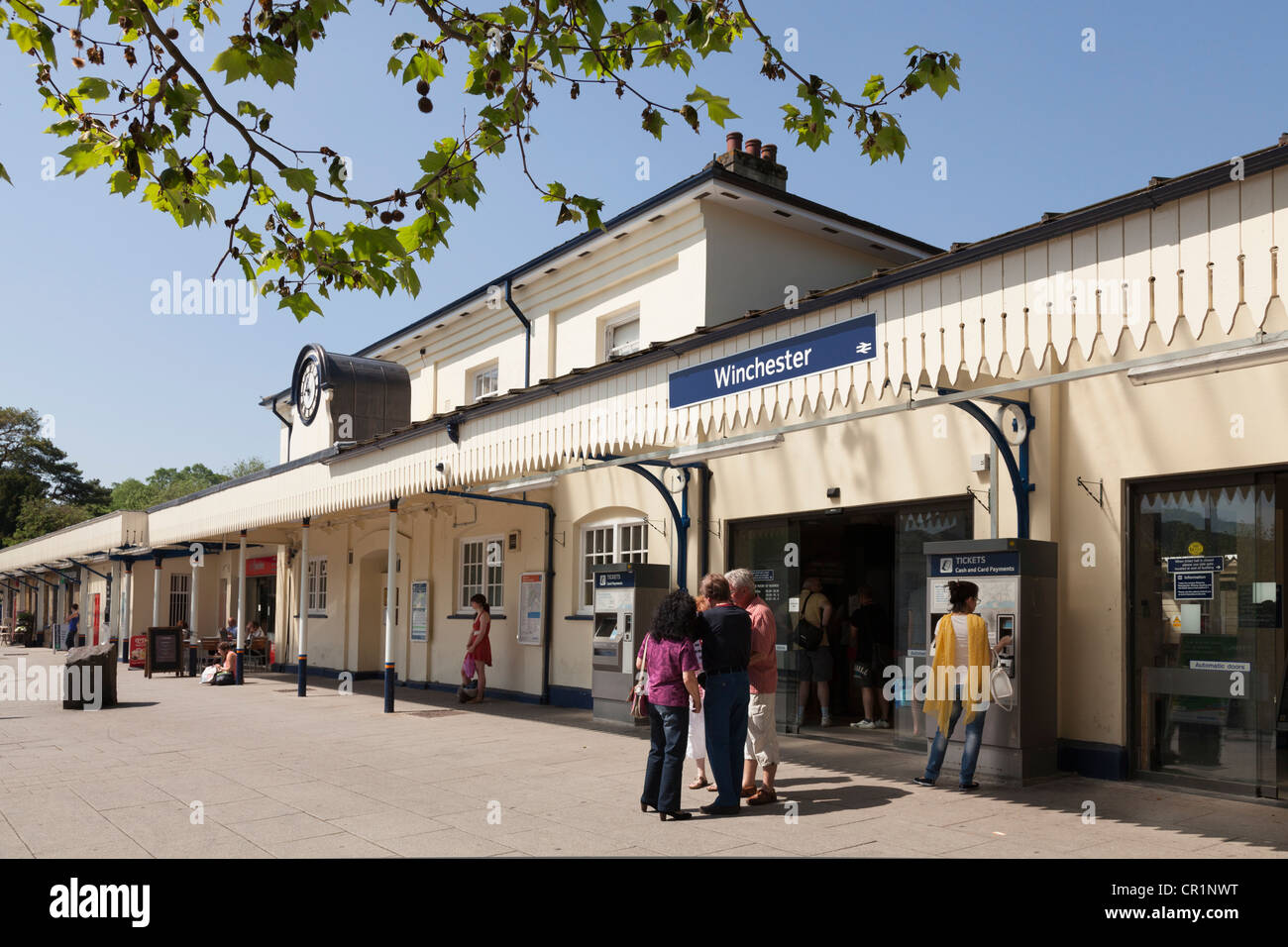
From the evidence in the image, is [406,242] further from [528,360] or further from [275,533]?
[275,533]

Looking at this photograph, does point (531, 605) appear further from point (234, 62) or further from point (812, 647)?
point (234, 62)

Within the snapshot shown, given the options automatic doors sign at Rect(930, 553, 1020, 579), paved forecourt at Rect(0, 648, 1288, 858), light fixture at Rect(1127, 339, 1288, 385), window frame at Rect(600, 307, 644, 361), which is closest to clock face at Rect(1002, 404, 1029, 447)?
automatic doors sign at Rect(930, 553, 1020, 579)

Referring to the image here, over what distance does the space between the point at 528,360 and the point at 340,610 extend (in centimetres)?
804

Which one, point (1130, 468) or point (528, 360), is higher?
point (528, 360)

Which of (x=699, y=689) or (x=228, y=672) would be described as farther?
(x=228, y=672)

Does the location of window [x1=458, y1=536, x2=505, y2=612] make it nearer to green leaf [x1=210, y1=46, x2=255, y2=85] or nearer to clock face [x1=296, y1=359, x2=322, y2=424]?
clock face [x1=296, y1=359, x2=322, y2=424]

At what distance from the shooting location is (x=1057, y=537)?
8.98 m

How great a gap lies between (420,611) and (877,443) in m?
10.4

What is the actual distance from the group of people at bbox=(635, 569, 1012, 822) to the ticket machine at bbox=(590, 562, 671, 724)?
3.91 m

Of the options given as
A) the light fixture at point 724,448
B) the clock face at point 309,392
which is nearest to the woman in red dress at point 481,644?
the light fixture at point 724,448

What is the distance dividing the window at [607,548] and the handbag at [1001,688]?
5947mm

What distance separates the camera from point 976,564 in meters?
8.75

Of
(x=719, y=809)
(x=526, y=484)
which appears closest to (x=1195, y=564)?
(x=719, y=809)

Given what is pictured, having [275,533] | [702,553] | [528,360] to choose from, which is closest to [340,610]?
[275,533]
